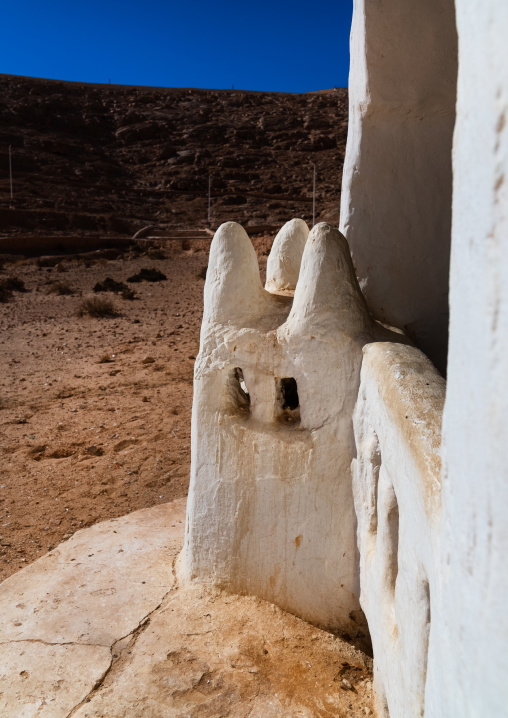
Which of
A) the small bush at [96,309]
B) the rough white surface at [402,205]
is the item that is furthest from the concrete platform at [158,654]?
the small bush at [96,309]

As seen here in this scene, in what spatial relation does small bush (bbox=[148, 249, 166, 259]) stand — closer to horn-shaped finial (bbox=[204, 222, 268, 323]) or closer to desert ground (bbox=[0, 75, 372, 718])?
desert ground (bbox=[0, 75, 372, 718])

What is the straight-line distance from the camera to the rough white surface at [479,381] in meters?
1.01

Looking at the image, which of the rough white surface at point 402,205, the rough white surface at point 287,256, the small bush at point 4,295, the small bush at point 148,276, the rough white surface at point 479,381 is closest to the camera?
the rough white surface at point 479,381

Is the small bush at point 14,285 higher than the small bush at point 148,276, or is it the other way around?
the small bush at point 148,276

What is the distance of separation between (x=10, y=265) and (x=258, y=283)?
1956 cm

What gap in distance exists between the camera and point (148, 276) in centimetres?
1945

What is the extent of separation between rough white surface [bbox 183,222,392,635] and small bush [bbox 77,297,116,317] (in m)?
11.4

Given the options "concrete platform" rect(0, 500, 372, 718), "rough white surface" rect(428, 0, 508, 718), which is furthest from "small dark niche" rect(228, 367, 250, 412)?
"rough white surface" rect(428, 0, 508, 718)

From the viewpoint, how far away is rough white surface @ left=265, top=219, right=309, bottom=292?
4188 millimetres

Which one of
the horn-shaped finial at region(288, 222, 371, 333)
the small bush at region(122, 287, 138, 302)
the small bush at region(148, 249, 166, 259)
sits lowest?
the small bush at region(122, 287, 138, 302)

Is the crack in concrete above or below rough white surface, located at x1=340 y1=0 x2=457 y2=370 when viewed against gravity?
below

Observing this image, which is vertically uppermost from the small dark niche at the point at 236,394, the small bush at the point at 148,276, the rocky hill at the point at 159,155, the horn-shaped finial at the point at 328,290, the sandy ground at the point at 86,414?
the rocky hill at the point at 159,155

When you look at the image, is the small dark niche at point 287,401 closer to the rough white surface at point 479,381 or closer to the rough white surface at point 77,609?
the rough white surface at point 77,609

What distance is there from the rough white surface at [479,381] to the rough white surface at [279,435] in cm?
199
